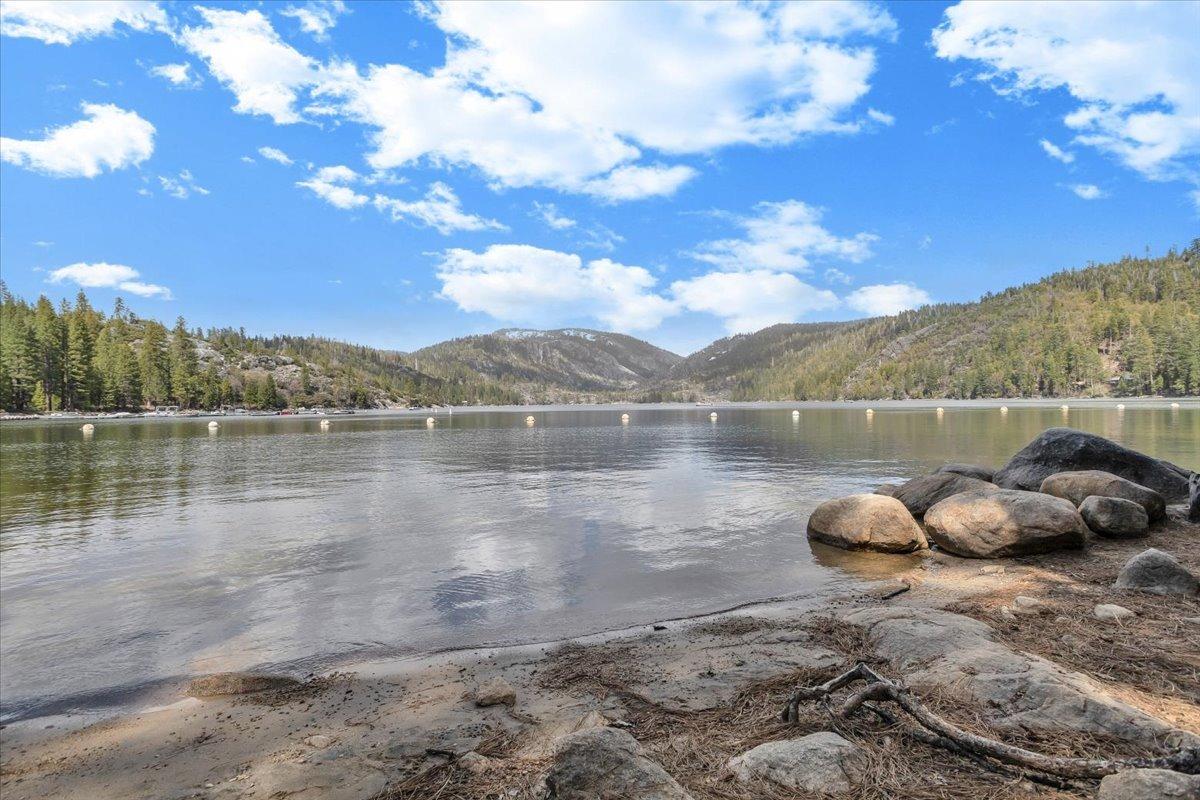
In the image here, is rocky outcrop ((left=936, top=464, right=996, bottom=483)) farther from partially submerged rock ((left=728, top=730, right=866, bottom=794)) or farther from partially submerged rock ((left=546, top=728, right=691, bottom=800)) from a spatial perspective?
partially submerged rock ((left=546, top=728, right=691, bottom=800))

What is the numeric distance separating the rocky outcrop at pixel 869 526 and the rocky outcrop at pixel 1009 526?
991 mm

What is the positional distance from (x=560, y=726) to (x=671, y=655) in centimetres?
295

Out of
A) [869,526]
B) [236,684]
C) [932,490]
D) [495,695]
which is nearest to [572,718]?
[495,695]

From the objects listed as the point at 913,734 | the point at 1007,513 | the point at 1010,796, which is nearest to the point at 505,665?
the point at 913,734

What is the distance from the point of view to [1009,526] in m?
15.4

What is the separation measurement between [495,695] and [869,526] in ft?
42.5

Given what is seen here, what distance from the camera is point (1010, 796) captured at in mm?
4461

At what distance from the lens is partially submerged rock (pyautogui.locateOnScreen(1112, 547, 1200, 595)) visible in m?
10.6

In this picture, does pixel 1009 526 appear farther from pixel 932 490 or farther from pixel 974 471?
pixel 974 471

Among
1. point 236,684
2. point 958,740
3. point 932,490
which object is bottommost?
point 236,684

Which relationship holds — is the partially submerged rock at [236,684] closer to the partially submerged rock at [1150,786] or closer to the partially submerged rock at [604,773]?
the partially submerged rock at [604,773]

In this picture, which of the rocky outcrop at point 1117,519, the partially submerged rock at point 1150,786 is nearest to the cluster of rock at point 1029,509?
the rocky outcrop at point 1117,519

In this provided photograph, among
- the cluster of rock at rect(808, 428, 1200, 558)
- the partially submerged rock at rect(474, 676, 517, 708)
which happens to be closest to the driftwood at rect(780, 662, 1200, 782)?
the partially submerged rock at rect(474, 676, 517, 708)

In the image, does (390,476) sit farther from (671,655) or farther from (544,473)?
(671,655)
